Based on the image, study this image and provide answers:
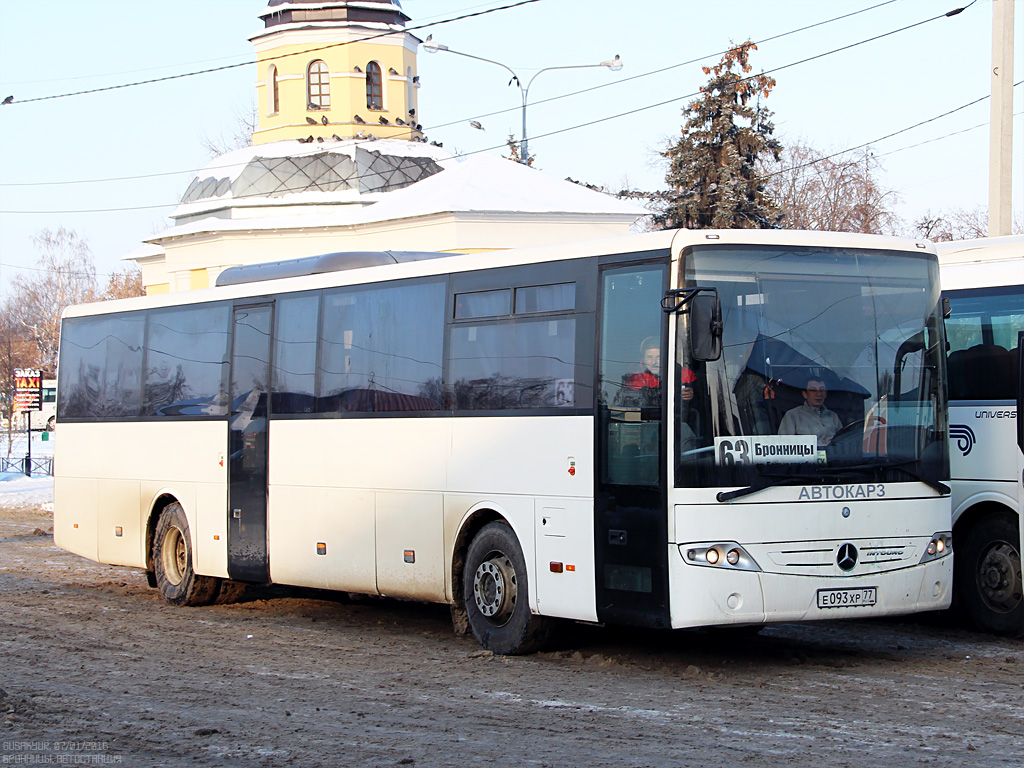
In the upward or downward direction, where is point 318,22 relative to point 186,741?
upward

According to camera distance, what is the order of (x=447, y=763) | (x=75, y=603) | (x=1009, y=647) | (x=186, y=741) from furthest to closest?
1. (x=75, y=603)
2. (x=1009, y=647)
3. (x=186, y=741)
4. (x=447, y=763)

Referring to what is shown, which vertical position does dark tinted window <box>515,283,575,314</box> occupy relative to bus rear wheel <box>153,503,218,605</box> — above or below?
above

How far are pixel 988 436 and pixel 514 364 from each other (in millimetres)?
4404

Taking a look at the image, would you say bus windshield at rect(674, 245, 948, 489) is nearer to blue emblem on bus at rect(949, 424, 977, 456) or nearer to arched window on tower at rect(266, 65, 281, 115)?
blue emblem on bus at rect(949, 424, 977, 456)

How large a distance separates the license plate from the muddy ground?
513 mm

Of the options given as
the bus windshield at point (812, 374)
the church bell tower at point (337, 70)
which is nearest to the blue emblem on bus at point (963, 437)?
the bus windshield at point (812, 374)

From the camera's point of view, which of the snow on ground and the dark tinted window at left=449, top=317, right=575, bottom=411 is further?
the snow on ground

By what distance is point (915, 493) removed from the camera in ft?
31.8

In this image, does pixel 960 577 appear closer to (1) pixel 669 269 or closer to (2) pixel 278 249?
(1) pixel 669 269

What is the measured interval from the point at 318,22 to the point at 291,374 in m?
41.7

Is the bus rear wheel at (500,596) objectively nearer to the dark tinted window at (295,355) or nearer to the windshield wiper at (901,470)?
the windshield wiper at (901,470)

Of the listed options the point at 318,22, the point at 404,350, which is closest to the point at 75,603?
the point at 404,350

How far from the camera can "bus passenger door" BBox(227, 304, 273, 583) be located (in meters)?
13.5

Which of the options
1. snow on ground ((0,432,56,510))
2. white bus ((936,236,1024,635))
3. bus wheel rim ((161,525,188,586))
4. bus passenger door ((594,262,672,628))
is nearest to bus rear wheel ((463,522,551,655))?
bus passenger door ((594,262,672,628))
